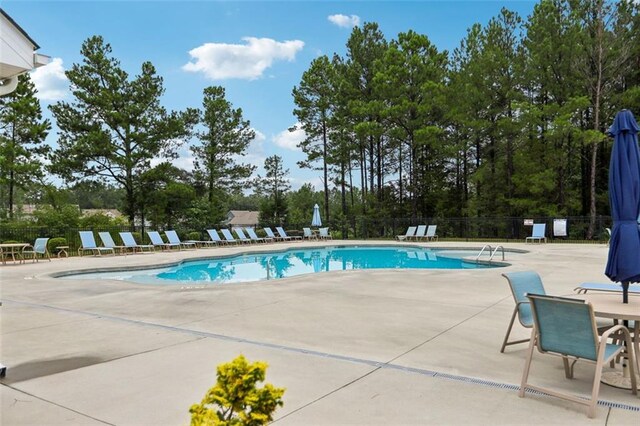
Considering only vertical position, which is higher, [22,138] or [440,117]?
[440,117]

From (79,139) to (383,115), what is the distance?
16373 millimetres

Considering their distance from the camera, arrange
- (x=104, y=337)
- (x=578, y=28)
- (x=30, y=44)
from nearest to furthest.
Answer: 1. (x=30, y=44)
2. (x=104, y=337)
3. (x=578, y=28)

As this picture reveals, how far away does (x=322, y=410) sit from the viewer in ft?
9.36

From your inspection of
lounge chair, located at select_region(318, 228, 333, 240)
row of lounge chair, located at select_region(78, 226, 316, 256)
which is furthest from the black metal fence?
lounge chair, located at select_region(318, 228, 333, 240)

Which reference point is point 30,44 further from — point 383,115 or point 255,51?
point 383,115

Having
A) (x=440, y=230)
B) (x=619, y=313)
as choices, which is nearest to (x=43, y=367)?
(x=619, y=313)

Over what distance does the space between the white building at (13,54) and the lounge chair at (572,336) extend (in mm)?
4417

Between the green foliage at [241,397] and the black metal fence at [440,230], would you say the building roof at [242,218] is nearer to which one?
the black metal fence at [440,230]

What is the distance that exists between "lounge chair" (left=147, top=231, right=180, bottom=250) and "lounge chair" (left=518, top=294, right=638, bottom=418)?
57.1 feet

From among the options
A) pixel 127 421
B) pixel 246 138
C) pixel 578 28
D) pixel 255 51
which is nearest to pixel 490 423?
pixel 127 421

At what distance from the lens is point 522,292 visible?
4.14 m

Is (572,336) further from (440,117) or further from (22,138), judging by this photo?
(22,138)

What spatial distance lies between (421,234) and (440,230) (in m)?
3.25

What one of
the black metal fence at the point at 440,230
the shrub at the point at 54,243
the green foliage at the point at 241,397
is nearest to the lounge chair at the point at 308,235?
the black metal fence at the point at 440,230
